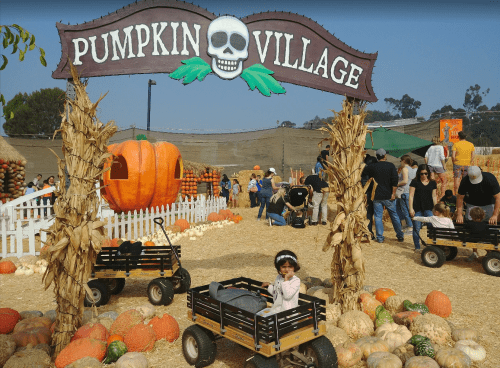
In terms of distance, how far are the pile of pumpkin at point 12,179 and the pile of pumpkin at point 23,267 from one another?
11.2m

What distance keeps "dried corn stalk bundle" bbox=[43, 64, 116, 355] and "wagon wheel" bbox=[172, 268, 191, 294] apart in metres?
1.93

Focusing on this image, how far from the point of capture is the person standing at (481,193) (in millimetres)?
6852

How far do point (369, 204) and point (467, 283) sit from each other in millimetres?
3465

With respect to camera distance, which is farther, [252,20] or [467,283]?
[467,283]

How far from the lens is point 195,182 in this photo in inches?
776

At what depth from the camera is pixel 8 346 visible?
11.8ft

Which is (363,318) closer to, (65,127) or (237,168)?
(65,127)

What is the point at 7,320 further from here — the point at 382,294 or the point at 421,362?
the point at 382,294

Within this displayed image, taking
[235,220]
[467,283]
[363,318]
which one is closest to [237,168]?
[235,220]

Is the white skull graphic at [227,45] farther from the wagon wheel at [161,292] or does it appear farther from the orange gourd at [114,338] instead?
the orange gourd at [114,338]

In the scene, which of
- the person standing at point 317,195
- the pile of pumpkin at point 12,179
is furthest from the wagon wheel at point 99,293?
the pile of pumpkin at point 12,179

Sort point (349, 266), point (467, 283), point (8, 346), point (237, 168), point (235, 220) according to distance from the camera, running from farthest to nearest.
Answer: point (237, 168), point (235, 220), point (467, 283), point (349, 266), point (8, 346)

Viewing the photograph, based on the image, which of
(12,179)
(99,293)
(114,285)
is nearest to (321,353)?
(99,293)

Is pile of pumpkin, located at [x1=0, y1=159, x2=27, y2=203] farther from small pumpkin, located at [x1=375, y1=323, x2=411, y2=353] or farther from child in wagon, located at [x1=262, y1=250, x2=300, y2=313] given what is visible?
small pumpkin, located at [x1=375, y1=323, x2=411, y2=353]
